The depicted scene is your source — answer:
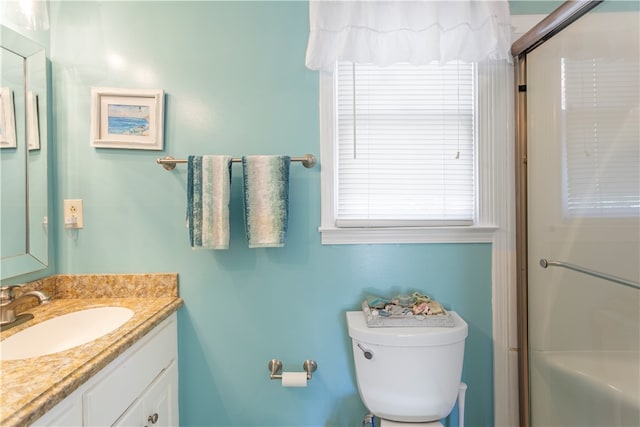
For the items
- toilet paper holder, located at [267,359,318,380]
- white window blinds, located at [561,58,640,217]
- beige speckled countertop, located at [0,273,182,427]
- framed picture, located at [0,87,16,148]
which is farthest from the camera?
toilet paper holder, located at [267,359,318,380]

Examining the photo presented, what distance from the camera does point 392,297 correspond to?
1.26m

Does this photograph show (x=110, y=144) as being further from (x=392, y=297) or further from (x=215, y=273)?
(x=392, y=297)

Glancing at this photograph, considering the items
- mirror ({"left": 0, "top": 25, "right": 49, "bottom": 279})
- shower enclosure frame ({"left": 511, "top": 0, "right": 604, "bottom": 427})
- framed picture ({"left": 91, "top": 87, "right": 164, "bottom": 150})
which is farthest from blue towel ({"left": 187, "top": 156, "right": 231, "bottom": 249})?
shower enclosure frame ({"left": 511, "top": 0, "right": 604, "bottom": 427})

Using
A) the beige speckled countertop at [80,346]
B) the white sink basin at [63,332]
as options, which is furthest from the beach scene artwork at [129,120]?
the white sink basin at [63,332]

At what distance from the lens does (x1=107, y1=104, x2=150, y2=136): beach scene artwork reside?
1215 millimetres

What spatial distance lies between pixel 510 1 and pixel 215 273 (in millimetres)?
1738

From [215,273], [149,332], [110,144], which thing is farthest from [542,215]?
[110,144]

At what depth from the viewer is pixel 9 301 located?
945 millimetres

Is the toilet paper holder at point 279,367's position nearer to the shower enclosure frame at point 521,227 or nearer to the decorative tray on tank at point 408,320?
the decorative tray on tank at point 408,320

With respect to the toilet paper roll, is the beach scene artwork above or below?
above

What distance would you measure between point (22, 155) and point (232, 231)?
0.80m

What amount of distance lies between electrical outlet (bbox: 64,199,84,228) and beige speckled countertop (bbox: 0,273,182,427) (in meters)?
0.22

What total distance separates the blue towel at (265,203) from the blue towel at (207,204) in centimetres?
9

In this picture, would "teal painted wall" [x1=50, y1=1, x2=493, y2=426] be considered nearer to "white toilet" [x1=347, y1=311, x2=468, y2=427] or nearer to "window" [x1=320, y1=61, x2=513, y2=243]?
"window" [x1=320, y1=61, x2=513, y2=243]
